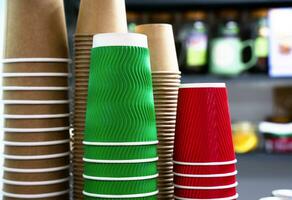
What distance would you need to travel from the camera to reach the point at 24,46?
496 millimetres

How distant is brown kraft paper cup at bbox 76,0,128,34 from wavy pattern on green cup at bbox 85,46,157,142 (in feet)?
0.19

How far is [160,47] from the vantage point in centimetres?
55

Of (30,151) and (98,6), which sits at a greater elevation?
(98,6)

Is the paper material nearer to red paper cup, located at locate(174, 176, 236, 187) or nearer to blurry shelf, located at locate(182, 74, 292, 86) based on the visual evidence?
red paper cup, located at locate(174, 176, 236, 187)

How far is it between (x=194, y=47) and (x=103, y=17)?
1.09m

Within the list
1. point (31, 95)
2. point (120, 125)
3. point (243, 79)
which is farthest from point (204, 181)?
point (243, 79)

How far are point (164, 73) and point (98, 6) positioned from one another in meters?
0.12

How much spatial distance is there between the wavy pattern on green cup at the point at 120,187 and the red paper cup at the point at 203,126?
0.21ft

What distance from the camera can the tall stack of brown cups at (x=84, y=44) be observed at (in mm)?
506

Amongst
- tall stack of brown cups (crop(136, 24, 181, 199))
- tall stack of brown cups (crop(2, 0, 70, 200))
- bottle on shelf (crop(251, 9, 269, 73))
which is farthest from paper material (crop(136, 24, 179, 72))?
bottle on shelf (crop(251, 9, 269, 73))

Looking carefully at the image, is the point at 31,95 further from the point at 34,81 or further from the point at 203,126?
the point at 203,126

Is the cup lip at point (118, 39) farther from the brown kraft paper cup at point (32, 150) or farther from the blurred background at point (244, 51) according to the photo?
the blurred background at point (244, 51)

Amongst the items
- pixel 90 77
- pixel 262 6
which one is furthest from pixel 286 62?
pixel 90 77

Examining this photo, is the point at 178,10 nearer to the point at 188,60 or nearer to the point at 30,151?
the point at 188,60
